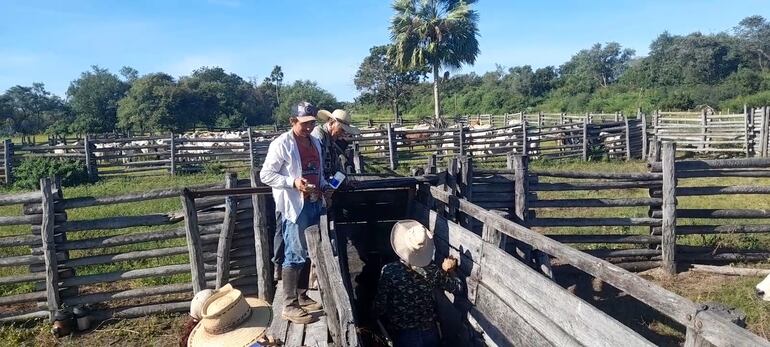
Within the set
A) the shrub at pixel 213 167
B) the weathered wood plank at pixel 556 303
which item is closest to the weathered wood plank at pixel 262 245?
the weathered wood plank at pixel 556 303

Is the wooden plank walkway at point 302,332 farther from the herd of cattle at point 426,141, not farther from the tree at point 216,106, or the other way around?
the tree at point 216,106

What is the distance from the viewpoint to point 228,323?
3.05 metres

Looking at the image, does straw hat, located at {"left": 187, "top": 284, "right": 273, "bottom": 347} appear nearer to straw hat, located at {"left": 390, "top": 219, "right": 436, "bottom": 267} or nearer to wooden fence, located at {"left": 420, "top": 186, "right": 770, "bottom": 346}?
straw hat, located at {"left": 390, "top": 219, "right": 436, "bottom": 267}

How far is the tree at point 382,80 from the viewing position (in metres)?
51.2

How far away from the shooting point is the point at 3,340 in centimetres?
640

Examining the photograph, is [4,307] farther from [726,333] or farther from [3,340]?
[726,333]

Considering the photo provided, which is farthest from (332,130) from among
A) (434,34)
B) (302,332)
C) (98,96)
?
(98,96)

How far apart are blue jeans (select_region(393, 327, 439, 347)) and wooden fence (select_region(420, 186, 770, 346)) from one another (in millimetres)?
305

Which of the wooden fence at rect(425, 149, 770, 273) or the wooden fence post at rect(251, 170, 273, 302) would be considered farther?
the wooden fence at rect(425, 149, 770, 273)

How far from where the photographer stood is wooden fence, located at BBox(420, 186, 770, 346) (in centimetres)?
246

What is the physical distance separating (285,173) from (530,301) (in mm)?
2186

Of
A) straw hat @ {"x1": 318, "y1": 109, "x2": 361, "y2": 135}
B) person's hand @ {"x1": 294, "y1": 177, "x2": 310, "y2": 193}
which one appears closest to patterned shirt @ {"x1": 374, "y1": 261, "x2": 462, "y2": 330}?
person's hand @ {"x1": 294, "y1": 177, "x2": 310, "y2": 193}

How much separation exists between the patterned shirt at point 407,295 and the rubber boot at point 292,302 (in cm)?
61

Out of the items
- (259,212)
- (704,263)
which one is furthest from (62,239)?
(704,263)
